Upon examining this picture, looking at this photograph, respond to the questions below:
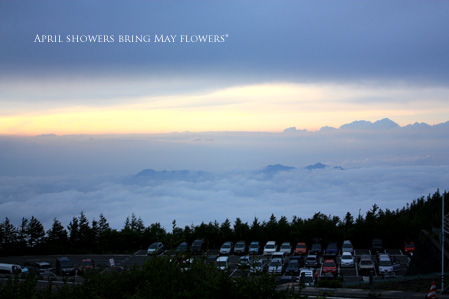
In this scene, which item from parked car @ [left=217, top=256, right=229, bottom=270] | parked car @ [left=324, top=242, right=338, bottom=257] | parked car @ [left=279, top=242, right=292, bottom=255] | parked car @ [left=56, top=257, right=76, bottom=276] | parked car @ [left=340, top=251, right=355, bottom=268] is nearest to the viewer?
parked car @ [left=217, top=256, right=229, bottom=270]

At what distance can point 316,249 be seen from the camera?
38.6 metres

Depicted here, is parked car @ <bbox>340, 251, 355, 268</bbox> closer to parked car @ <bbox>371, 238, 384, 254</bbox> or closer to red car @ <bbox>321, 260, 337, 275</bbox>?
red car @ <bbox>321, 260, 337, 275</bbox>

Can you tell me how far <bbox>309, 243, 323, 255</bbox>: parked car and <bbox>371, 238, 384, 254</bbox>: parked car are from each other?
13.2ft

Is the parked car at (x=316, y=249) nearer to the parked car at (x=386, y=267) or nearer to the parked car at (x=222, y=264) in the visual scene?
the parked car at (x=386, y=267)

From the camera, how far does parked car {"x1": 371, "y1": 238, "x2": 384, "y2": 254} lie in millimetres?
39250

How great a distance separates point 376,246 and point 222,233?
14.2m

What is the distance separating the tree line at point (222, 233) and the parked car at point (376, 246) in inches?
79.2

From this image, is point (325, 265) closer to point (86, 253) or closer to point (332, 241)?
point (332, 241)

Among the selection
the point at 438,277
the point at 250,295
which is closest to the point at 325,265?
the point at 438,277

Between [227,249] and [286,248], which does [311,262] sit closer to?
[286,248]

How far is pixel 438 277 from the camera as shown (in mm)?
22438

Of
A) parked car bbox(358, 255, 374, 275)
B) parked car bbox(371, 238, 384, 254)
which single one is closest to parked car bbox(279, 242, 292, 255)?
parked car bbox(371, 238, 384, 254)

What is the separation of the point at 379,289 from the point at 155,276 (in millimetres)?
11609

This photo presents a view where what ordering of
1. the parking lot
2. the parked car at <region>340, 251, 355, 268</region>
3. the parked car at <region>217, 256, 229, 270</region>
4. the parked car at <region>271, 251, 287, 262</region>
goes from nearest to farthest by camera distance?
1. the parked car at <region>217, 256, 229, 270</region>
2. the parking lot
3. the parked car at <region>340, 251, 355, 268</region>
4. the parked car at <region>271, 251, 287, 262</region>
